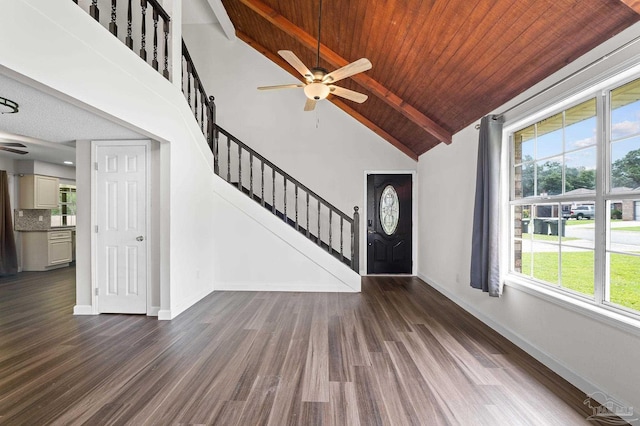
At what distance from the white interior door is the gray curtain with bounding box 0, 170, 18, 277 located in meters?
4.23

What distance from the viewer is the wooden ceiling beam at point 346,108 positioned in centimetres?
602

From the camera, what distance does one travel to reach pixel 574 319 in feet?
7.61

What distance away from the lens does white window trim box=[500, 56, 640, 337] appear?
1.98 m

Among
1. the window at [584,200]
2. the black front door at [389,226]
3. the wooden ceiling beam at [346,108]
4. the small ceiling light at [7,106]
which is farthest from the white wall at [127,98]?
the window at [584,200]

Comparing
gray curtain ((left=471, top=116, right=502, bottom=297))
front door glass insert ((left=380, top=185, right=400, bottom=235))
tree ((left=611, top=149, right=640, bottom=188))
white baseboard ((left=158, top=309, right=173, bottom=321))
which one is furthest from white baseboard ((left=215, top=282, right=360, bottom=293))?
tree ((left=611, top=149, right=640, bottom=188))

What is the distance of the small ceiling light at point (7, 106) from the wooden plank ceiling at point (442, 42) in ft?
11.0

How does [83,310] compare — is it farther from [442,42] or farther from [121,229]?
[442,42]

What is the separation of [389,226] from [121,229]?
4715 mm

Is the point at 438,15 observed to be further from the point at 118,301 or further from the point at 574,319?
the point at 118,301

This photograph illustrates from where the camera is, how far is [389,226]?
625cm

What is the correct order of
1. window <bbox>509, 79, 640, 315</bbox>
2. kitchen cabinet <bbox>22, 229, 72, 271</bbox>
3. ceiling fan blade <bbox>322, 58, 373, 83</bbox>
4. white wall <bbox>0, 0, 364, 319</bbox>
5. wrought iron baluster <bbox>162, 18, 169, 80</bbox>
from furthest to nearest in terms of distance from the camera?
kitchen cabinet <bbox>22, 229, 72, 271</bbox>, wrought iron baluster <bbox>162, 18, 169, 80</bbox>, ceiling fan blade <bbox>322, 58, 373, 83</bbox>, window <bbox>509, 79, 640, 315</bbox>, white wall <bbox>0, 0, 364, 319</bbox>

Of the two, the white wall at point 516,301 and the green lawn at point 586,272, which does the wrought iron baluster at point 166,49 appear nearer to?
the white wall at point 516,301

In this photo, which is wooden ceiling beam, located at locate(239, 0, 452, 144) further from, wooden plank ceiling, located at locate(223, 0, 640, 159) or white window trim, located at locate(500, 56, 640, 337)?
white window trim, located at locate(500, 56, 640, 337)

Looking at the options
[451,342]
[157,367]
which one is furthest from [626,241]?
[157,367]
